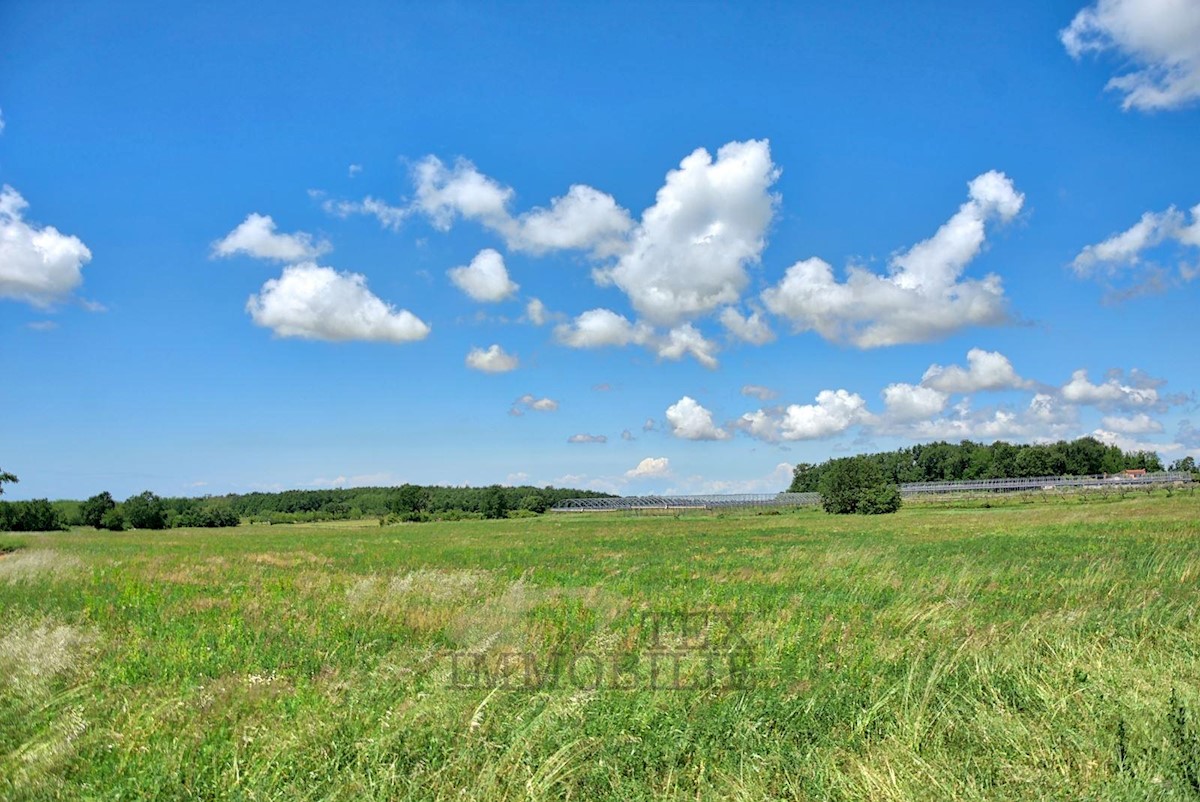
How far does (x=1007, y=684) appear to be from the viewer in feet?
26.2

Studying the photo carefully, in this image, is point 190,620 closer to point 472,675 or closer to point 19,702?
point 19,702

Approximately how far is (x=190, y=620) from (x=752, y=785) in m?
10.6

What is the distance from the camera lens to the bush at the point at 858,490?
88.3m

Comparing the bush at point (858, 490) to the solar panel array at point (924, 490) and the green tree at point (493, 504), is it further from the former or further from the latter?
the green tree at point (493, 504)

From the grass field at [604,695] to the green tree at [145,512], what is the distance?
98.8 metres

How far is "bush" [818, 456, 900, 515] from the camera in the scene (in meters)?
88.3

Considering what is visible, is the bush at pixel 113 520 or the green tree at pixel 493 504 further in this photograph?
the green tree at pixel 493 504

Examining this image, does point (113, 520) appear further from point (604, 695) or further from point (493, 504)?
point (604, 695)

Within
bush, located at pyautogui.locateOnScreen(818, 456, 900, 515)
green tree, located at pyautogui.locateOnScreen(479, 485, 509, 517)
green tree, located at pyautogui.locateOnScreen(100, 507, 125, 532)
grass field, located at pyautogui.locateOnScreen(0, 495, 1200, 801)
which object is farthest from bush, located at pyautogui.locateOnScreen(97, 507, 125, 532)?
bush, located at pyautogui.locateOnScreen(818, 456, 900, 515)

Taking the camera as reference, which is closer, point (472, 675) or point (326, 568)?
point (472, 675)

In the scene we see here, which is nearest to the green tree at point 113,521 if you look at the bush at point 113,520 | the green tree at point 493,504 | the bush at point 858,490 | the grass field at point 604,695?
the bush at point 113,520

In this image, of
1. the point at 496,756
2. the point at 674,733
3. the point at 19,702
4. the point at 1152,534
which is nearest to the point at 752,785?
the point at 674,733

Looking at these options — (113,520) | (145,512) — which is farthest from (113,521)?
(145,512)

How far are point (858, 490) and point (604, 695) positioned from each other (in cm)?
9119
